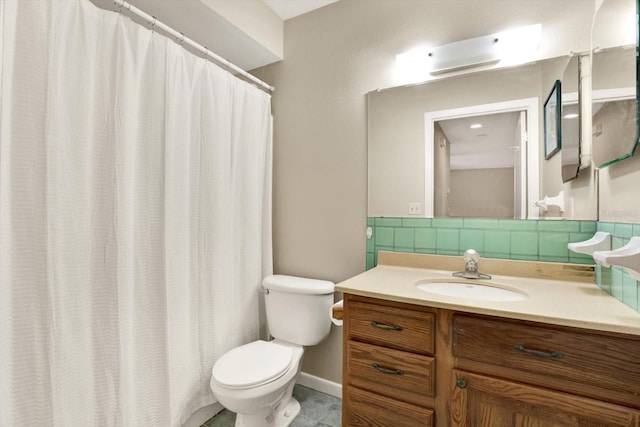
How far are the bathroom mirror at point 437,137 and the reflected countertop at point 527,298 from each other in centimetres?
31

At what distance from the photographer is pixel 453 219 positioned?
5.19ft

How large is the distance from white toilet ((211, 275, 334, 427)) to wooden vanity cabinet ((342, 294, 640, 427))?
383 millimetres

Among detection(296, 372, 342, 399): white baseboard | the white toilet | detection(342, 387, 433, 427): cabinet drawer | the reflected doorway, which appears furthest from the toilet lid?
the reflected doorway

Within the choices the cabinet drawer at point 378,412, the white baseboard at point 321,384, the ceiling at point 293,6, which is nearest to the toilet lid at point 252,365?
the cabinet drawer at point 378,412

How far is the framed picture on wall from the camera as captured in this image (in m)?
1.34

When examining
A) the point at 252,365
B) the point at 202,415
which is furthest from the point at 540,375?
the point at 202,415

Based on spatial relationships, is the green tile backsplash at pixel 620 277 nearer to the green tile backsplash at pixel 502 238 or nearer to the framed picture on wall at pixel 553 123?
the green tile backsplash at pixel 502 238

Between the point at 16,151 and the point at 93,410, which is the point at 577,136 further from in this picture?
the point at 93,410

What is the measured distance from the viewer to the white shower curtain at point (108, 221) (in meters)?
0.98

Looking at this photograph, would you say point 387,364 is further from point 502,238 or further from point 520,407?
point 502,238

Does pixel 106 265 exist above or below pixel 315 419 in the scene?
above

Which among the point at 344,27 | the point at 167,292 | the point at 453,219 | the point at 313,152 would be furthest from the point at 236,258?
the point at 344,27

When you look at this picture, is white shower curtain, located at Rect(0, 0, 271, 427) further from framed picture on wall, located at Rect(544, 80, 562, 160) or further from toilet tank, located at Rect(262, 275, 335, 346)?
framed picture on wall, located at Rect(544, 80, 562, 160)

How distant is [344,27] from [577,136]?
142cm
